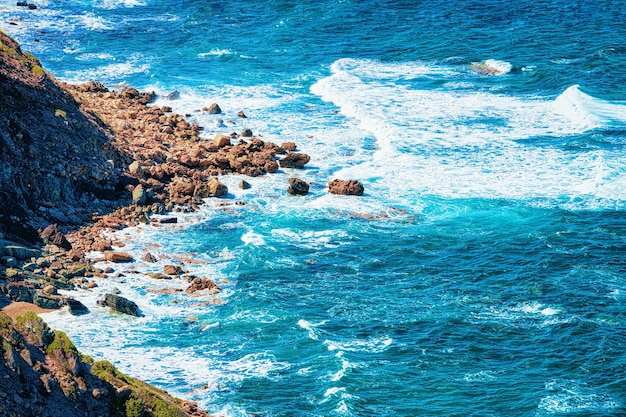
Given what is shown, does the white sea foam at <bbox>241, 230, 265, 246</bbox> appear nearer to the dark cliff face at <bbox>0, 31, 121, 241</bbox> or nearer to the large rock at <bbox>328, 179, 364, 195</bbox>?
the large rock at <bbox>328, 179, 364, 195</bbox>

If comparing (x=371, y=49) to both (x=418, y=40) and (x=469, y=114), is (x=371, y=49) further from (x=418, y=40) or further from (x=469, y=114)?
(x=469, y=114)

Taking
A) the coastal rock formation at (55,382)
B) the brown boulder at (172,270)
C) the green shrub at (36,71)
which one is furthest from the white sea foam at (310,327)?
the green shrub at (36,71)

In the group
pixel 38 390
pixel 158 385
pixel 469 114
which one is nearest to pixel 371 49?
pixel 469 114

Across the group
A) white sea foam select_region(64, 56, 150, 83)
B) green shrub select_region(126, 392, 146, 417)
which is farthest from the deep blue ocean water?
green shrub select_region(126, 392, 146, 417)

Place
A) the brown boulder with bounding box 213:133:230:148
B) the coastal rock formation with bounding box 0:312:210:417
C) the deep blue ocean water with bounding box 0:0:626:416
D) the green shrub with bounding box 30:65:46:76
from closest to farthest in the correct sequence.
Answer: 1. the coastal rock formation with bounding box 0:312:210:417
2. the deep blue ocean water with bounding box 0:0:626:416
3. the green shrub with bounding box 30:65:46:76
4. the brown boulder with bounding box 213:133:230:148

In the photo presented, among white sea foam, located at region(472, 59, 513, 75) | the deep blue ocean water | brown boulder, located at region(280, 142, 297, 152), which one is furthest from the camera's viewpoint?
white sea foam, located at region(472, 59, 513, 75)

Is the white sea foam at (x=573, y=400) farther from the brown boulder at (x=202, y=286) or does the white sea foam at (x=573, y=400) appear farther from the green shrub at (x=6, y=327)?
the green shrub at (x=6, y=327)

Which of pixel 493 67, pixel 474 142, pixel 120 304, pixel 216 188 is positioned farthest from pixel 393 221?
pixel 493 67
